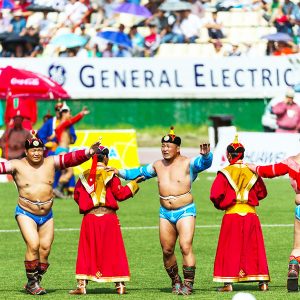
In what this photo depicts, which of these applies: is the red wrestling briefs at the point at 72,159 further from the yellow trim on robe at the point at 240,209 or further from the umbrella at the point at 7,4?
the umbrella at the point at 7,4

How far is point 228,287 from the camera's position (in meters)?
14.6

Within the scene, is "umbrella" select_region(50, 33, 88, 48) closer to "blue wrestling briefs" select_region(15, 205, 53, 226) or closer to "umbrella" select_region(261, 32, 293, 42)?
"umbrella" select_region(261, 32, 293, 42)

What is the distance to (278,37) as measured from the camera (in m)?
36.7

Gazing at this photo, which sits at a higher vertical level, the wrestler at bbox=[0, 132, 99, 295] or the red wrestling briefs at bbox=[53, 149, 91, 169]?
the red wrestling briefs at bbox=[53, 149, 91, 169]

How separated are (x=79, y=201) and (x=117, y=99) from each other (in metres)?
22.7

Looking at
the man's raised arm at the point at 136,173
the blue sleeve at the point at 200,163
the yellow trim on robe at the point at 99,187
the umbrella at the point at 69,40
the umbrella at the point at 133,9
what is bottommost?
the yellow trim on robe at the point at 99,187

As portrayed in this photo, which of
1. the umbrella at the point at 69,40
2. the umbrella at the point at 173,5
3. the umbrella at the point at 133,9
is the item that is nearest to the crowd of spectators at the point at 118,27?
the umbrella at the point at 173,5

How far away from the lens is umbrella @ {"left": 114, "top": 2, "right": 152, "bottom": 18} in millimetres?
36094

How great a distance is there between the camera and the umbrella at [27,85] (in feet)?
96.7

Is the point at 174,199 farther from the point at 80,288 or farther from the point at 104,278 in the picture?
the point at 80,288

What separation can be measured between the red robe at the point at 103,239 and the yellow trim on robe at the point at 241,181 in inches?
41.5

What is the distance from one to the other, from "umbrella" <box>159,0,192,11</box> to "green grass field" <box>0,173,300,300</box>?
342 inches

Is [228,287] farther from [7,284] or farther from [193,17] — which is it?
[193,17]

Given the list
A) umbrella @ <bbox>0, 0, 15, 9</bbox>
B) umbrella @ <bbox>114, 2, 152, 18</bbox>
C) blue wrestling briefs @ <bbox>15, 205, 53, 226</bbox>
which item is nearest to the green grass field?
blue wrestling briefs @ <bbox>15, 205, 53, 226</bbox>
